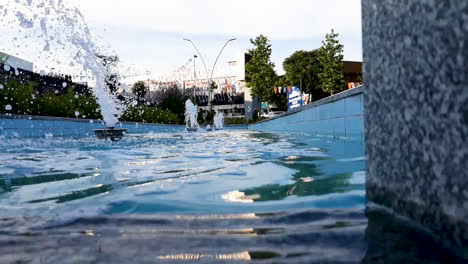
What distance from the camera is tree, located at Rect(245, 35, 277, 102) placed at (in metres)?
46.9

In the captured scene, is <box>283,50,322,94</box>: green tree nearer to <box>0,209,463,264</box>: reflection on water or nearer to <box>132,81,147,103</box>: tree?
<box>132,81,147,103</box>: tree

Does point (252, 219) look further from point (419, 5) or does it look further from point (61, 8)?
point (61, 8)

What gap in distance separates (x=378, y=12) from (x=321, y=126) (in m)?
8.82

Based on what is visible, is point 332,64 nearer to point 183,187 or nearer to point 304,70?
point 304,70

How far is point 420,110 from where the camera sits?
4.41 ft

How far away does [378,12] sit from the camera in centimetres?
162

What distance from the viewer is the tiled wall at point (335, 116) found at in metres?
6.73

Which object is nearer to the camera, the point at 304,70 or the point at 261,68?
the point at 261,68

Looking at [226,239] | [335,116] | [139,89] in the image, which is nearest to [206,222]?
[226,239]

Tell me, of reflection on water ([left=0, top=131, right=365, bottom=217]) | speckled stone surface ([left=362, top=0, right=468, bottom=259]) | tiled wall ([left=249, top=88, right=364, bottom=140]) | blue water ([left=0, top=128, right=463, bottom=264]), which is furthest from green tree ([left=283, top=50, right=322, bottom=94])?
speckled stone surface ([left=362, top=0, right=468, bottom=259])

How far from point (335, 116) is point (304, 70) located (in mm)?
56884

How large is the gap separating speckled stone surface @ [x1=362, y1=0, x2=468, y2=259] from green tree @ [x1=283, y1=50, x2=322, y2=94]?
200ft

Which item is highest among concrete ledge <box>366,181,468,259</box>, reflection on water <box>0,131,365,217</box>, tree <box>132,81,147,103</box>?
tree <box>132,81,147,103</box>

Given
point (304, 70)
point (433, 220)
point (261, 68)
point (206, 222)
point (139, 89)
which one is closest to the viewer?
point (433, 220)
